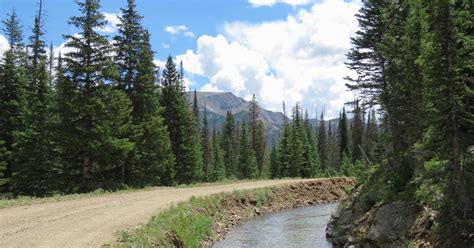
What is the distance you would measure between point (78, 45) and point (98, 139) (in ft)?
21.2

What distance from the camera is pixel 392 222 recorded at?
14.9 meters

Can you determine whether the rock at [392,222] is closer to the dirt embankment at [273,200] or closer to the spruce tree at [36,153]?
the dirt embankment at [273,200]

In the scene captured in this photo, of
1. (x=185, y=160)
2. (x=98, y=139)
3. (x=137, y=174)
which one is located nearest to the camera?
(x=98, y=139)

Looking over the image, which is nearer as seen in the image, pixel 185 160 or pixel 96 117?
pixel 96 117

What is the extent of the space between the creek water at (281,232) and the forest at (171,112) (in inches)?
147

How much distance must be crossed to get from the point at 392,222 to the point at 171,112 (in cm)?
3419

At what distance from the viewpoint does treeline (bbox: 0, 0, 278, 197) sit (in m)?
28.0

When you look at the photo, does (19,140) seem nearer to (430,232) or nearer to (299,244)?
(299,244)

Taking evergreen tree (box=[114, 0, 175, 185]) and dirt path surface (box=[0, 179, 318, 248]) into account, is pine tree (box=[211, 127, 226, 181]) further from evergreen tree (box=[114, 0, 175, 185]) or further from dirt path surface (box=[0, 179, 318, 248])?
dirt path surface (box=[0, 179, 318, 248])

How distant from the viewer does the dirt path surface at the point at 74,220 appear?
12.5 m

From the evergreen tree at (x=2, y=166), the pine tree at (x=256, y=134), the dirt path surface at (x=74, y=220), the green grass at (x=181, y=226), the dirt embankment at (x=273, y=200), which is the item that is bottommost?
the dirt embankment at (x=273, y=200)

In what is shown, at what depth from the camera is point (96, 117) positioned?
28000 millimetres

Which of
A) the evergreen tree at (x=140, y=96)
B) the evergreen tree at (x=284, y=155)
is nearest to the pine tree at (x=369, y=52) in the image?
the evergreen tree at (x=140, y=96)

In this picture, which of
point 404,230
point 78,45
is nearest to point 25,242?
point 404,230
